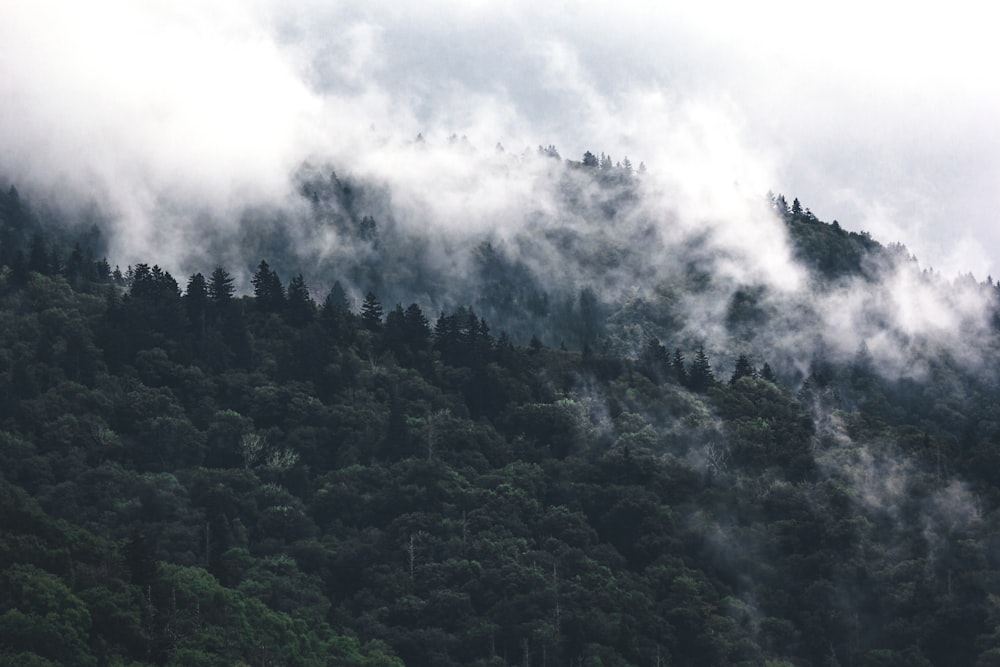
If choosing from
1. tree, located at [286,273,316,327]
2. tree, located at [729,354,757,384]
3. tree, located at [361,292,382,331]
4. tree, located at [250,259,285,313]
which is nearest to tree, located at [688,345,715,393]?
tree, located at [729,354,757,384]

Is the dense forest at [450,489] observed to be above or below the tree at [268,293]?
below

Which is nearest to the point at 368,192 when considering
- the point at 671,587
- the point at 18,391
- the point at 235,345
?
the point at 235,345

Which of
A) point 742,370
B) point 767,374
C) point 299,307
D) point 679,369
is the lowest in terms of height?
point 679,369

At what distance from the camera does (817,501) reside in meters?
127

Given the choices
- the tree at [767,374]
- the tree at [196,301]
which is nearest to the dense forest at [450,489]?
the tree at [196,301]

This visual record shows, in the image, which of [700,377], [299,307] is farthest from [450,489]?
[700,377]

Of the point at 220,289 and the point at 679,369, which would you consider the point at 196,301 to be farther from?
the point at 679,369

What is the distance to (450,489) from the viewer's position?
406ft

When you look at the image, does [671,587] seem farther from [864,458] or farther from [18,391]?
[18,391]

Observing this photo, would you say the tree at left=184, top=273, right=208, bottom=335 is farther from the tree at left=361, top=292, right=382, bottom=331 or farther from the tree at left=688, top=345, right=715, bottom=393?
the tree at left=688, top=345, right=715, bottom=393

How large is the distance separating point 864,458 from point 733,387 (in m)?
16.4

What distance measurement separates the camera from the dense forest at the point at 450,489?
107m

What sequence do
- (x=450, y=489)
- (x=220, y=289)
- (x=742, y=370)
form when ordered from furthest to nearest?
1. (x=742, y=370)
2. (x=220, y=289)
3. (x=450, y=489)

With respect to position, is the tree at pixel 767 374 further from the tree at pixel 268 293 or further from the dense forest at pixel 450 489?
the tree at pixel 268 293
